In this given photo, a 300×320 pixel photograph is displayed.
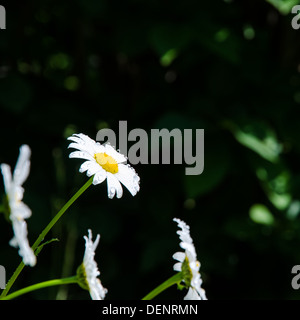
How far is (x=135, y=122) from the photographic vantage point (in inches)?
62.2

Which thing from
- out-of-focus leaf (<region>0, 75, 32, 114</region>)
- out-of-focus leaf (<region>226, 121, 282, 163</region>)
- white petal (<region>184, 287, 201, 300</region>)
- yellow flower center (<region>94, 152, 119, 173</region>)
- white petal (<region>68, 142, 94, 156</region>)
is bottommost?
white petal (<region>184, 287, 201, 300</region>)

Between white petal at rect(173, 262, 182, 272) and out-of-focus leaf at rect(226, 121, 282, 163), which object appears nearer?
white petal at rect(173, 262, 182, 272)

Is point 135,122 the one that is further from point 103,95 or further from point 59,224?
point 59,224

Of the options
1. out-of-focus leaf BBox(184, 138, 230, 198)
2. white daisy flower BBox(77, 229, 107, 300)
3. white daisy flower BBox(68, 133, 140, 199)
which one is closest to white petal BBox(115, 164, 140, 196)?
white daisy flower BBox(68, 133, 140, 199)

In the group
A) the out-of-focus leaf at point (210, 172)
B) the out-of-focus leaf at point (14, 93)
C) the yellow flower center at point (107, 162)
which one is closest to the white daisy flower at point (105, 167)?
the yellow flower center at point (107, 162)

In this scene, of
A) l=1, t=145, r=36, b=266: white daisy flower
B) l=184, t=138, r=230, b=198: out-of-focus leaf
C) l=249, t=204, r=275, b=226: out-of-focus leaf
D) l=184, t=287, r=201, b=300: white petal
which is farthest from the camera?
l=249, t=204, r=275, b=226: out-of-focus leaf

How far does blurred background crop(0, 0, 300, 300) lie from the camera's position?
1.33 metres

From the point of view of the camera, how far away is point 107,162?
0.62m

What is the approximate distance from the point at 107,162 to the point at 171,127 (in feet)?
2.19

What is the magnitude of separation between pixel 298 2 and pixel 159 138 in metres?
0.40

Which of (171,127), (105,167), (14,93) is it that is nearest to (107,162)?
(105,167)

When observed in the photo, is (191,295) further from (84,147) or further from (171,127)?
(171,127)

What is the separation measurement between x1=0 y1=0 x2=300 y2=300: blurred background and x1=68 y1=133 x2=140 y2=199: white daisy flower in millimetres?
642

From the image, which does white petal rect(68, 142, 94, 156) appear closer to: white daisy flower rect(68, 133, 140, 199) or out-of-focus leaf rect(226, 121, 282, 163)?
white daisy flower rect(68, 133, 140, 199)
